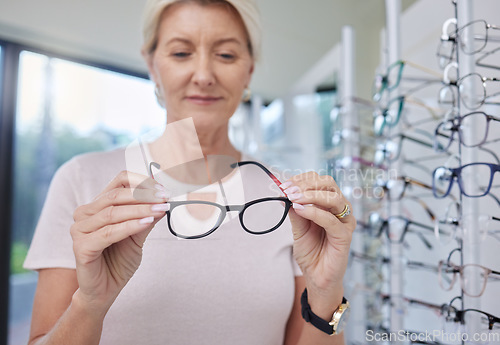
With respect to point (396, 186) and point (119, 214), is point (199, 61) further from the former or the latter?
point (396, 186)

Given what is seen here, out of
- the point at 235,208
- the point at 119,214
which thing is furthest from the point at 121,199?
the point at 235,208

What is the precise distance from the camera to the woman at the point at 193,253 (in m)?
0.44

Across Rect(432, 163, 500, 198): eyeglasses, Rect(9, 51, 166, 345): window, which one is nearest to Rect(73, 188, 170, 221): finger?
Rect(432, 163, 500, 198): eyeglasses

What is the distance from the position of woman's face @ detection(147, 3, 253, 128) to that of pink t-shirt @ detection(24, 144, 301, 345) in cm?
11

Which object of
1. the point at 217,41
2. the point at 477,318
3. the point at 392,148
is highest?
the point at 217,41

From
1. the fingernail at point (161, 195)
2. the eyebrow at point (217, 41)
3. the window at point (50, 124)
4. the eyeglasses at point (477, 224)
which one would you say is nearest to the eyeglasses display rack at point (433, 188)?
the eyeglasses at point (477, 224)

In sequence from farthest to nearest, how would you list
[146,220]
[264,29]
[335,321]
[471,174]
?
[264,29], [471,174], [335,321], [146,220]

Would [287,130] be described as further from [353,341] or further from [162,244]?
[162,244]

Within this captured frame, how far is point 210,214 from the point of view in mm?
424

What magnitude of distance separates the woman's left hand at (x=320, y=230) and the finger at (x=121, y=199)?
15cm

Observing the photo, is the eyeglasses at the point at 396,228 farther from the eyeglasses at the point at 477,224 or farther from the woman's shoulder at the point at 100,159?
the woman's shoulder at the point at 100,159

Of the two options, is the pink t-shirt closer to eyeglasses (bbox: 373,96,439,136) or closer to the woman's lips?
the woman's lips

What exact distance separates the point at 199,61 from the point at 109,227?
0.92 feet

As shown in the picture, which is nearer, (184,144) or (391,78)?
(184,144)
